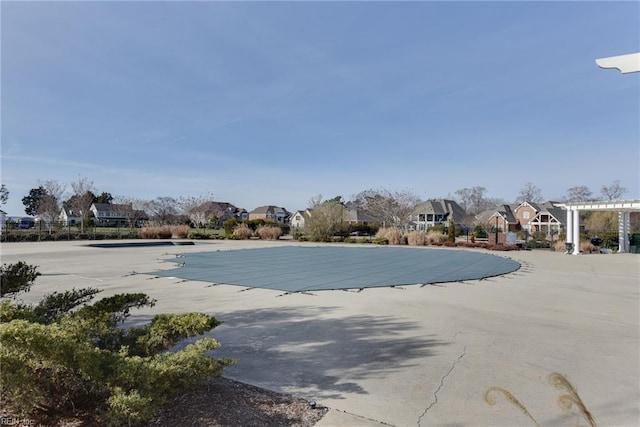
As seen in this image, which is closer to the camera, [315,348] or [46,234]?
[315,348]

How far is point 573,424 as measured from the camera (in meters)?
2.49

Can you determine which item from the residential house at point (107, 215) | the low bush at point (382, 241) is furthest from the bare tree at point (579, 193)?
the residential house at point (107, 215)

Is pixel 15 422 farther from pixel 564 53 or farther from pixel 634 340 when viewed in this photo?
pixel 564 53

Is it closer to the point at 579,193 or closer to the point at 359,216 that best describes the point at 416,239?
the point at 359,216

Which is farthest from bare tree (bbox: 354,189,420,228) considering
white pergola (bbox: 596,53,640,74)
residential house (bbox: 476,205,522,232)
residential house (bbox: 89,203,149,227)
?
residential house (bbox: 89,203,149,227)

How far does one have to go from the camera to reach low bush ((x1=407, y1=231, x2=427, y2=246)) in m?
23.2

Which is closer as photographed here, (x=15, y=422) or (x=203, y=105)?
(x=15, y=422)

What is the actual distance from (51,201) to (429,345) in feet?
132

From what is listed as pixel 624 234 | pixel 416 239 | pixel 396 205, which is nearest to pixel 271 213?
pixel 396 205

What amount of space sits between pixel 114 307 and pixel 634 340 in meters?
6.30

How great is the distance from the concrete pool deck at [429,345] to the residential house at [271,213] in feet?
201

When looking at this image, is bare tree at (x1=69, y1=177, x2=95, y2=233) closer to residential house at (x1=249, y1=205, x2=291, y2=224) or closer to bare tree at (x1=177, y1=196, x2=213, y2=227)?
bare tree at (x1=177, y1=196, x2=213, y2=227)

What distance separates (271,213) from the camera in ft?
229

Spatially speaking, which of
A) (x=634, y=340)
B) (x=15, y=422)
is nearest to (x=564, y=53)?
(x=634, y=340)
